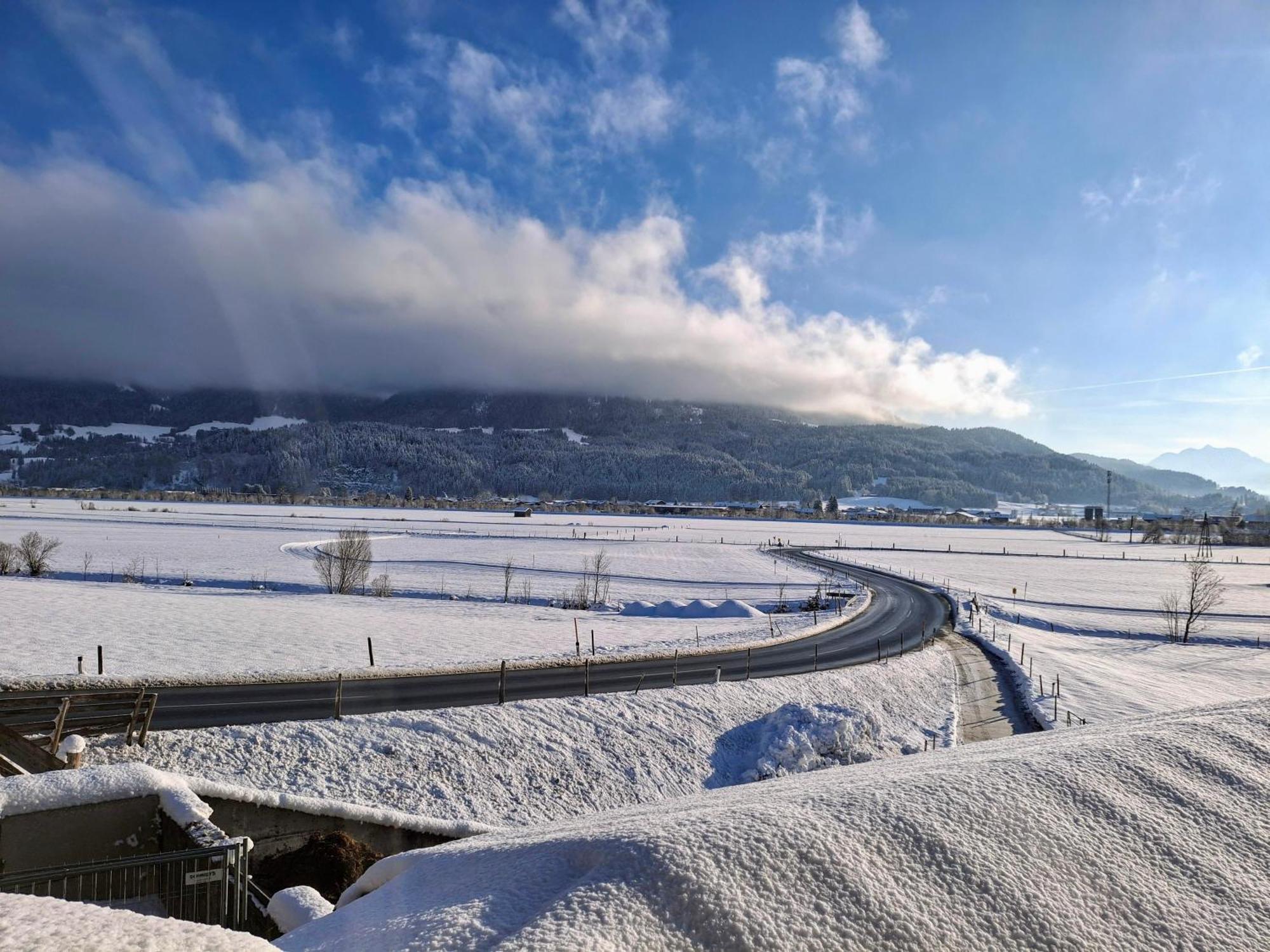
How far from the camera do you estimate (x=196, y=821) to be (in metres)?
10.1

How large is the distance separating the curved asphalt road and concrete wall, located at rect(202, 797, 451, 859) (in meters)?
4.42

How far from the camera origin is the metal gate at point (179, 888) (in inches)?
331

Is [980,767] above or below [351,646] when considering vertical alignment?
above

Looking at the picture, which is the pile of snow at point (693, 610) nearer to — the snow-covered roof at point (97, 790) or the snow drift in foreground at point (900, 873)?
the snow-covered roof at point (97, 790)

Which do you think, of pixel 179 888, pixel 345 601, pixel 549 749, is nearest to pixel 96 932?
pixel 179 888

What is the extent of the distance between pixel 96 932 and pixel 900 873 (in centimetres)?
469

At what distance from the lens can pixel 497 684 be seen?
26750 mm

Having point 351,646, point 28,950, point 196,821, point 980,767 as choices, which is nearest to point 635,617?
point 351,646

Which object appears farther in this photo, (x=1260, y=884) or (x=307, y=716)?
(x=307, y=716)

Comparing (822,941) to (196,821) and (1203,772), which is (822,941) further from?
(196,821)

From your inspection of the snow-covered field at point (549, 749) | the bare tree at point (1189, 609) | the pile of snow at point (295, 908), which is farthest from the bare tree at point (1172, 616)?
the pile of snow at point (295, 908)

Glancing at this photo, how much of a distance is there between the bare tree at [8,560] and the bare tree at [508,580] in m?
35.1

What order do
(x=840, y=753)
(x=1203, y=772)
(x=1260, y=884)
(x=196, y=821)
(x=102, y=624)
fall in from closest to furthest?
(x=1260, y=884), (x=1203, y=772), (x=196, y=821), (x=840, y=753), (x=102, y=624)

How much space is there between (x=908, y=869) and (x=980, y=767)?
1.98 meters
